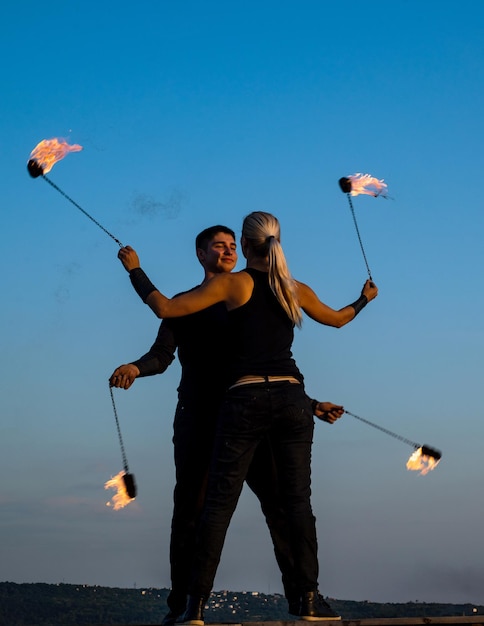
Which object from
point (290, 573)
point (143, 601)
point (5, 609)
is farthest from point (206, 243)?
point (5, 609)

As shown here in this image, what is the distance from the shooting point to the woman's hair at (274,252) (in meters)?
6.07

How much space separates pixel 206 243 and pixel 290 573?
2531mm

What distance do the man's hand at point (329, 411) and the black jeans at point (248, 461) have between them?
877 mm

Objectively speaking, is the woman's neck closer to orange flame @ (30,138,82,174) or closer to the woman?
the woman

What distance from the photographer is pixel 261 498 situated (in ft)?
23.2

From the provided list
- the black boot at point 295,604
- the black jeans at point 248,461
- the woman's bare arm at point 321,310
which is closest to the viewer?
the black jeans at point 248,461

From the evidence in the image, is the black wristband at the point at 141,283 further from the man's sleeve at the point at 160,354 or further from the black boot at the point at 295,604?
the black boot at the point at 295,604

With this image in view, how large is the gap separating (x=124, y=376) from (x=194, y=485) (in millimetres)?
1100

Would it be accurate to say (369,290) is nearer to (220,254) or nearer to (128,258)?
(220,254)

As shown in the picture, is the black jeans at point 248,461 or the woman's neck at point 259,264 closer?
the black jeans at point 248,461

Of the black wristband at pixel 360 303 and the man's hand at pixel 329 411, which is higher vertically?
the black wristband at pixel 360 303

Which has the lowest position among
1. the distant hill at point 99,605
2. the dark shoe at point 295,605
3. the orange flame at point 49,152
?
the dark shoe at point 295,605

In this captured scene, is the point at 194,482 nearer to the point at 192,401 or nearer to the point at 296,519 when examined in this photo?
the point at 192,401

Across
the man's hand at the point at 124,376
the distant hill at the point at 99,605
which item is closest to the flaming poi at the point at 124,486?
the man's hand at the point at 124,376
